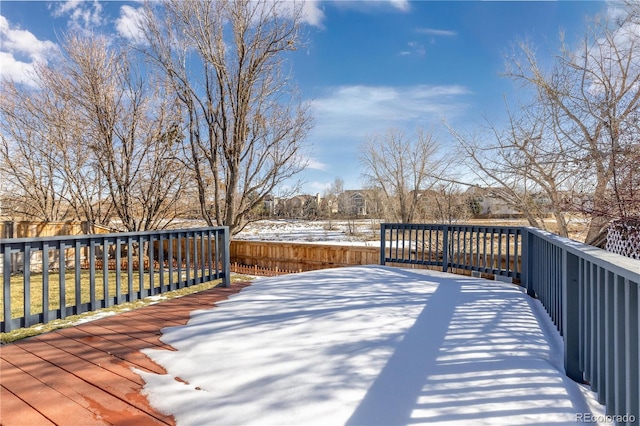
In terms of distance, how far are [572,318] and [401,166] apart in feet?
40.5

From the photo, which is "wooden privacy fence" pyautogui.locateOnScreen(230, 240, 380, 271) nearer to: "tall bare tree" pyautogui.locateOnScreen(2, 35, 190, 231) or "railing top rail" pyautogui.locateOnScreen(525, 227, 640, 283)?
"tall bare tree" pyautogui.locateOnScreen(2, 35, 190, 231)

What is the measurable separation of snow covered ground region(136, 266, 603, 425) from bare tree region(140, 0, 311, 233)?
5087 millimetres

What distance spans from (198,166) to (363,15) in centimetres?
532

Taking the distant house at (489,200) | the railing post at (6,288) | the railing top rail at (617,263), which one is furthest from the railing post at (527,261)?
the distant house at (489,200)

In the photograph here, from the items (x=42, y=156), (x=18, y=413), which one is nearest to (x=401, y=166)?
(x=42, y=156)

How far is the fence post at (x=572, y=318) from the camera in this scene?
200cm

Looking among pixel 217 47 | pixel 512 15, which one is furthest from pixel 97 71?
pixel 512 15

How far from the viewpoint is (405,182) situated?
1374 centimetres

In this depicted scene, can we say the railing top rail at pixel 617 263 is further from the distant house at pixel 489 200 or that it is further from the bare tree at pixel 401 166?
the bare tree at pixel 401 166

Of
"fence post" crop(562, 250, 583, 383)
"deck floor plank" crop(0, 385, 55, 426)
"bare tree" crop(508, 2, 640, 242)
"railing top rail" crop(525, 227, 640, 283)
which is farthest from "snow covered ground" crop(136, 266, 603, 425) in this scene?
"bare tree" crop(508, 2, 640, 242)

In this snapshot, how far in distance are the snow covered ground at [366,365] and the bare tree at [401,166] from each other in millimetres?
9917

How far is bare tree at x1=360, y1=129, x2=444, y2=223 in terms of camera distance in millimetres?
13031

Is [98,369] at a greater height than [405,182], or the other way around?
[405,182]

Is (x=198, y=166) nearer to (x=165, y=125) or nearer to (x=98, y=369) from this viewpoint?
(x=165, y=125)
